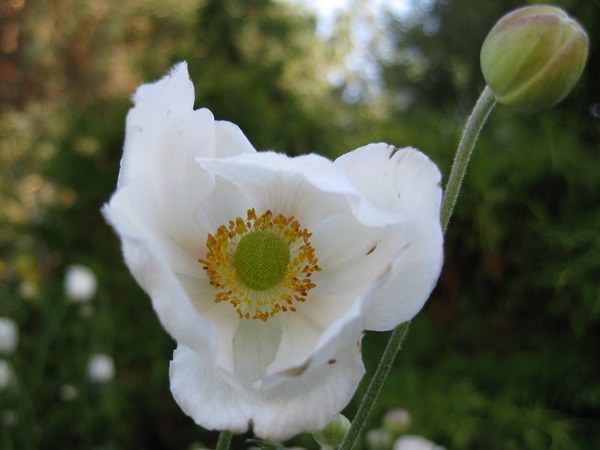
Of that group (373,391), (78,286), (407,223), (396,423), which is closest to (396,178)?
(407,223)

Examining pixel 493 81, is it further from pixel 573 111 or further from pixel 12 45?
pixel 12 45

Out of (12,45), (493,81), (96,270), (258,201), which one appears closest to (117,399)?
(96,270)

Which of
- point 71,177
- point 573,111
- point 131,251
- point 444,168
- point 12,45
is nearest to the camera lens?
point 131,251

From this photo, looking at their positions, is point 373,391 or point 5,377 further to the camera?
point 5,377

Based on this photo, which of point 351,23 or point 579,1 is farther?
Result: point 351,23

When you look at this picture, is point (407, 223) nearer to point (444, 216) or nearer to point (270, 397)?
point (444, 216)

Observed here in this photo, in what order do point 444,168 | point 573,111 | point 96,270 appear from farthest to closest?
1. point 96,270
2. point 573,111
3. point 444,168

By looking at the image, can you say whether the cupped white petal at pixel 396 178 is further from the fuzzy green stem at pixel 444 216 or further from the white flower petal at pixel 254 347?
the white flower petal at pixel 254 347

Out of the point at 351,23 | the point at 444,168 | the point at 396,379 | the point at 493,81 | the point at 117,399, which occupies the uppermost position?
the point at 351,23
